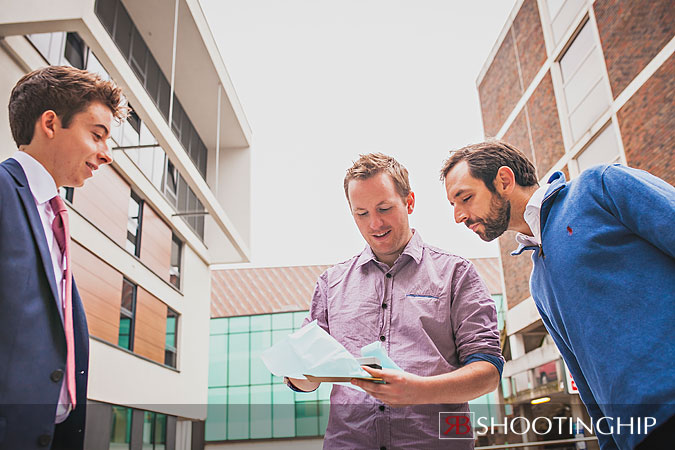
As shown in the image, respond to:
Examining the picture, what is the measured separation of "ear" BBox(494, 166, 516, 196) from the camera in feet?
8.06

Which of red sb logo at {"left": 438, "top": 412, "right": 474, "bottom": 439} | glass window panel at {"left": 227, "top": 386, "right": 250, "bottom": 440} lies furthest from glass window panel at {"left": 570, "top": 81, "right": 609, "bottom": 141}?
glass window panel at {"left": 227, "top": 386, "right": 250, "bottom": 440}

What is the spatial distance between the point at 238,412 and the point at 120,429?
662 inches

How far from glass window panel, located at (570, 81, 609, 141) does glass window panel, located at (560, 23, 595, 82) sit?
1121 millimetres

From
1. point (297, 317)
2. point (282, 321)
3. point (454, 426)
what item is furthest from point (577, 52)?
point (282, 321)

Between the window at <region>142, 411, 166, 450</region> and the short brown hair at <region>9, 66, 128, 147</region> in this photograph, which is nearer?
the short brown hair at <region>9, 66, 128, 147</region>

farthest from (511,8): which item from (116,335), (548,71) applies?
(116,335)

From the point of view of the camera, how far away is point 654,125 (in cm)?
1216

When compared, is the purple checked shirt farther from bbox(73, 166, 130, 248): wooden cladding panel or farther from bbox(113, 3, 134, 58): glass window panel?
bbox(113, 3, 134, 58): glass window panel

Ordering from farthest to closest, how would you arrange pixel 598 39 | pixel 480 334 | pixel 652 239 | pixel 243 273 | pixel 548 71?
pixel 243 273, pixel 548 71, pixel 598 39, pixel 480 334, pixel 652 239

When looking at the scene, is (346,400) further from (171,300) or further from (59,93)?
(171,300)

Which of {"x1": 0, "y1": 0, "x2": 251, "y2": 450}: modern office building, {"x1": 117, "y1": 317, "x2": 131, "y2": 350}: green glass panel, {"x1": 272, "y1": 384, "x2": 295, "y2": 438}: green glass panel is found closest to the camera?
{"x1": 0, "y1": 0, "x2": 251, "y2": 450}: modern office building

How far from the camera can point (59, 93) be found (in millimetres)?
2119

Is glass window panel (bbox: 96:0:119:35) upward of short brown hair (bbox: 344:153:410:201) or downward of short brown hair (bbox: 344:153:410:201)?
upward

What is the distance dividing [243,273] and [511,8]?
766 inches
